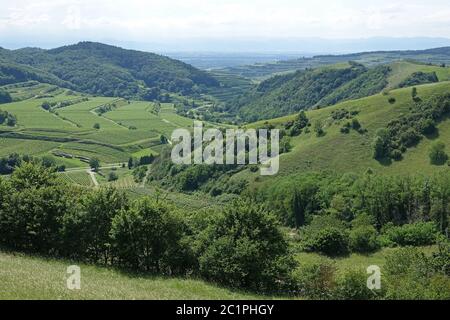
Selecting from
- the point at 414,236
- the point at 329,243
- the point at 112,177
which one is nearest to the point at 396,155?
the point at 414,236

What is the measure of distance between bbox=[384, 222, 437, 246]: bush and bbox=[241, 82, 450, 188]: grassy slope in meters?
38.0

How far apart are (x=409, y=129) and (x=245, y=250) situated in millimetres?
96966

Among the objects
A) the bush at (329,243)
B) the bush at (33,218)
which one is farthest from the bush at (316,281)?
the bush at (329,243)

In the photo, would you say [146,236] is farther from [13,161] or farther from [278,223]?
[13,161]

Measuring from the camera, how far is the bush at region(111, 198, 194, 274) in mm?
36594

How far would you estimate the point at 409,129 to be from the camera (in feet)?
389

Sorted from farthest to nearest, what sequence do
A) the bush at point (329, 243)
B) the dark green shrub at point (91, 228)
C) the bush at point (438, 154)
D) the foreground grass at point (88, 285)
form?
the bush at point (438, 154), the bush at point (329, 243), the dark green shrub at point (91, 228), the foreground grass at point (88, 285)

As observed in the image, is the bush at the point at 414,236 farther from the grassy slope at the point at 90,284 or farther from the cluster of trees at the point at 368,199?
the grassy slope at the point at 90,284

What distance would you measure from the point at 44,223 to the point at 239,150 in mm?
110347

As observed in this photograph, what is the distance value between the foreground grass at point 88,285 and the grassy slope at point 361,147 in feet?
281

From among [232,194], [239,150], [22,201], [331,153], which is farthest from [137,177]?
[22,201]

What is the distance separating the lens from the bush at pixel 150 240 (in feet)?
120

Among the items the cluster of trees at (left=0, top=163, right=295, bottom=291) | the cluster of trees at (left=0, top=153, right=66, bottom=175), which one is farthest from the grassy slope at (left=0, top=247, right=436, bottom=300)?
the cluster of trees at (left=0, top=153, right=66, bottom=175)
